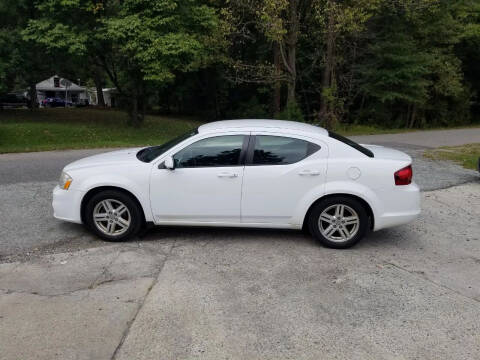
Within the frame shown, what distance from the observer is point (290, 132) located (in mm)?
5281

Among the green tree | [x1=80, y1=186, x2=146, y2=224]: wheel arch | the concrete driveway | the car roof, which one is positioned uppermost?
the green tree

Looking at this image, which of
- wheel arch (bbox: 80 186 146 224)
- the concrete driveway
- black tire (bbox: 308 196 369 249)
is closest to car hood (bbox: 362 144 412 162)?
black tire (bbox: 308 196 369 249)

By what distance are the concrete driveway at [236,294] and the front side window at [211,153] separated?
1.01m

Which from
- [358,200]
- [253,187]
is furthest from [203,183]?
[358,200]

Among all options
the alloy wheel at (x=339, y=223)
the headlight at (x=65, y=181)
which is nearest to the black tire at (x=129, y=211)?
the headlight at (x=65, y=181)

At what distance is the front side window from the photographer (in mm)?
5215

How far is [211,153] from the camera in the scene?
5.25 meters

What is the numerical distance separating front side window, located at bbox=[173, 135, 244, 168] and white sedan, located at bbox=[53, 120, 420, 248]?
0.04ft

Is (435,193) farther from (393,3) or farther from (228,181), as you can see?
(393,3)

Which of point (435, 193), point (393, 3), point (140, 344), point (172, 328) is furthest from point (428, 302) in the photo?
point (393, 3)

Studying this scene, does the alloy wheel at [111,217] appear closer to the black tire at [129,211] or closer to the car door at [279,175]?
the black tire at [129,211]

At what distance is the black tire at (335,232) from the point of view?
5090 millimetres

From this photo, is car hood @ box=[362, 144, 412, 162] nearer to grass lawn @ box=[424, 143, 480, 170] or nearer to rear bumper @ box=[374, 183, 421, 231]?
rear bumper @ box=[374, 183, 421, 231]

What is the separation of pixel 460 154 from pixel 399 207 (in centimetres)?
905
